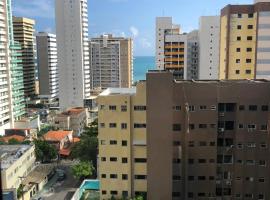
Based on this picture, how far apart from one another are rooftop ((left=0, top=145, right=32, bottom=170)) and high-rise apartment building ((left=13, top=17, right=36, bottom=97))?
19066 millimetres

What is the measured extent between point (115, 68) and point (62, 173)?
22.8 m

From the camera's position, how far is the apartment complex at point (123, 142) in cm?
998

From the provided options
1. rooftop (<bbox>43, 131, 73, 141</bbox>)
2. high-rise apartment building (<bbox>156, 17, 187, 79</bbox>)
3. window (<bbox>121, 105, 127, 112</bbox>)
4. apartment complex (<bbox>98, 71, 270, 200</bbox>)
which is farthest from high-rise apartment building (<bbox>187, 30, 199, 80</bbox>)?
window (<bbox>121, 105, 127, 112</bbox>)

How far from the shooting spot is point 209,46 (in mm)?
22406

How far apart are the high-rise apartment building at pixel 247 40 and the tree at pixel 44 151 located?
32.3 ft

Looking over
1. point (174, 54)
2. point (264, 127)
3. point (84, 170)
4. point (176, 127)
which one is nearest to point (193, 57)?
point (174, 54)

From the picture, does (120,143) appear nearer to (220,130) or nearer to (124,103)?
(124,103)

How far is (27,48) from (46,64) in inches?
112

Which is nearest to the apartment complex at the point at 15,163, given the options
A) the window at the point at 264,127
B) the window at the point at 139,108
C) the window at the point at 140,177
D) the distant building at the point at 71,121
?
the window at the point at 140,177

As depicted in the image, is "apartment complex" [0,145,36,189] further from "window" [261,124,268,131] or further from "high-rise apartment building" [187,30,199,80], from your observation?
"high-rise apartment building" [187,30,199,80]

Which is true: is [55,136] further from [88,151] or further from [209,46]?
[209,46]

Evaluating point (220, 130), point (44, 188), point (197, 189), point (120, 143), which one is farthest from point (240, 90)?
point (44, 188)

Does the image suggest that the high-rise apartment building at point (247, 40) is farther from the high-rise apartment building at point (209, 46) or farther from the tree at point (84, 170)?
the high-rise apartment building at point (209, 46)

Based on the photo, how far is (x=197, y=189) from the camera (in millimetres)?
10219
